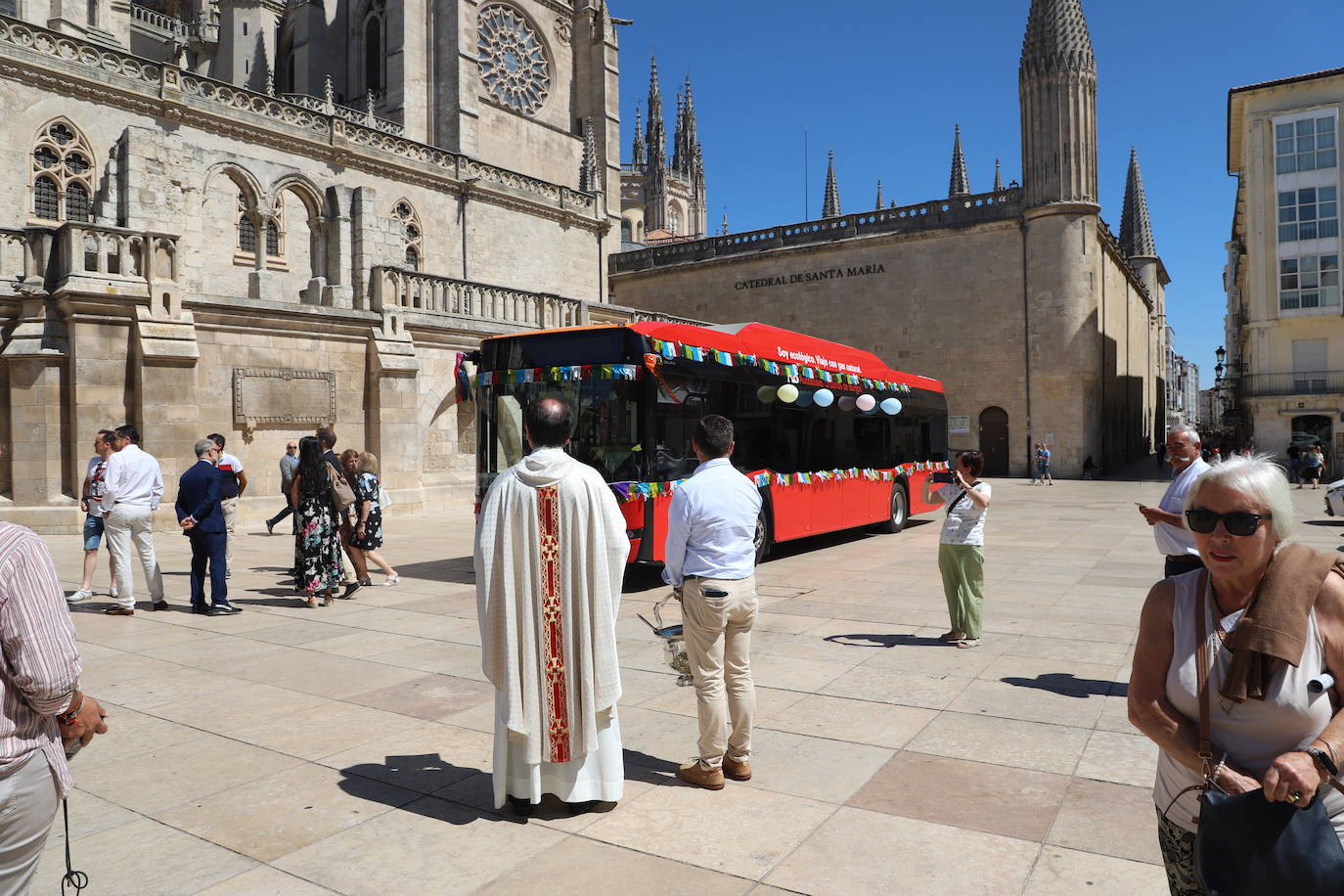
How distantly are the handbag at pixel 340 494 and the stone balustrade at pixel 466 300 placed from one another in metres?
10.0

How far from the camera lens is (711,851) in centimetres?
356

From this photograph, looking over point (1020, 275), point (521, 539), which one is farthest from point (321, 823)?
Result: point (1020, 275)

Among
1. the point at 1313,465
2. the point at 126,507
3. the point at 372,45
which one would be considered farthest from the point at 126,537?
the point at 372,45

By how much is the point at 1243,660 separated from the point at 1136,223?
66.7m

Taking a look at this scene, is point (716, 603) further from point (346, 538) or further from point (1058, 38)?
point (1058, 38)

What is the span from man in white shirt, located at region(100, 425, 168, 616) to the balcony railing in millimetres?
37467

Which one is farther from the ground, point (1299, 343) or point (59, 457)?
point (1299, 343)

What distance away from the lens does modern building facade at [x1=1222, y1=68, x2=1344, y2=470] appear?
106 ft

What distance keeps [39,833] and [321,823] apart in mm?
1748

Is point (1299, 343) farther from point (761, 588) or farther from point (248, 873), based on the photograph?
point (248, 873)

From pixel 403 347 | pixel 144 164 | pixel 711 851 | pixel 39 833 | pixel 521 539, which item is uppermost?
pixel 144 164

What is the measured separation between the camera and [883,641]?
729 cm

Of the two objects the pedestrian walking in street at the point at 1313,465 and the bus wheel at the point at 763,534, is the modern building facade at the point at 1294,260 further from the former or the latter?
the bus wheel at the point at 763,534

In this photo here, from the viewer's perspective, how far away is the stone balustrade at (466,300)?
18.7 metres
